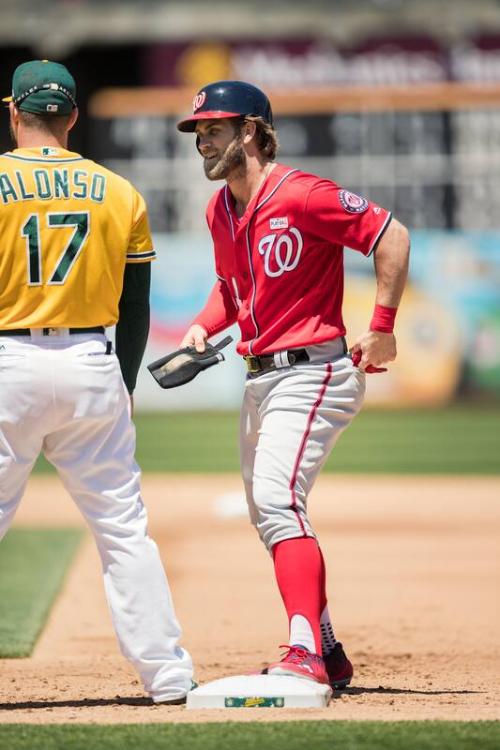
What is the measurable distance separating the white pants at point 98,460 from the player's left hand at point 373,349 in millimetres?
815

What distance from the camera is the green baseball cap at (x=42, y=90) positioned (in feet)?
14.0

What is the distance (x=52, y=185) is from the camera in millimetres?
4230

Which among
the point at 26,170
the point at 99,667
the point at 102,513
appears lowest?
the point at 99,667

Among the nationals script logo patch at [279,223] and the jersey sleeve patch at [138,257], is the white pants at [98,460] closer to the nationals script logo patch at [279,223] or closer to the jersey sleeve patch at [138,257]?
the jersey sleeve patch at [138,257]

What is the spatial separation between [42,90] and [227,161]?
2.32 feet

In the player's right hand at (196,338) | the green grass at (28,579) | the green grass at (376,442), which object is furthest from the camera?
the green grass at (376,442)

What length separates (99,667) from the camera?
540cm

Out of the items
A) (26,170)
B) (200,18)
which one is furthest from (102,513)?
(200,18)

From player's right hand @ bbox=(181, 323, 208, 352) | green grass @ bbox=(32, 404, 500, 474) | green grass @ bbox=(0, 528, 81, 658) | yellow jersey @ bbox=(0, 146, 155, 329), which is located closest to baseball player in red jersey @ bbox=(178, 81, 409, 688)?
player's right hand @ bbox=(181, 323, 208, 352)

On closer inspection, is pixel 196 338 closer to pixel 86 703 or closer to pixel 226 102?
pixel 226 102

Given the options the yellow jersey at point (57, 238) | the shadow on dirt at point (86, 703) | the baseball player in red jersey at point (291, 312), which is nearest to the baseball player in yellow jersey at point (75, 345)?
the yellow jersey at point (57, 238)

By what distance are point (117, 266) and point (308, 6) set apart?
61.1 ft

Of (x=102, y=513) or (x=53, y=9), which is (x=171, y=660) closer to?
(x=102, y=513)

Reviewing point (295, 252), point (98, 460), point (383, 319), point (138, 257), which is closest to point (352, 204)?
point (295, 252)
